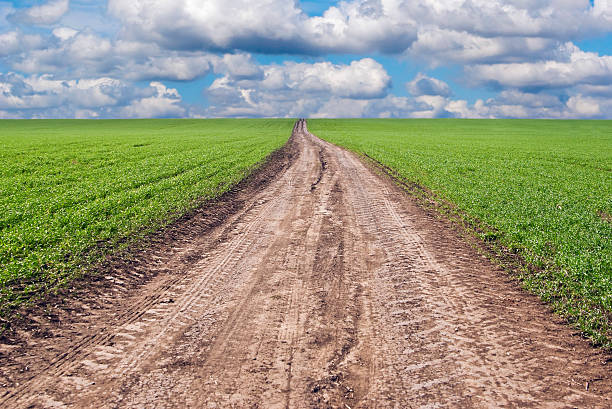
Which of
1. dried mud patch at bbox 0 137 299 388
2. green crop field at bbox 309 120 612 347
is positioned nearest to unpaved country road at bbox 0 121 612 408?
dried mud patch at bbox 0 137 299 388

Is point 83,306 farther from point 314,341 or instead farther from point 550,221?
point 550,221

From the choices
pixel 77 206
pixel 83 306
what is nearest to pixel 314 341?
pixel 83 306

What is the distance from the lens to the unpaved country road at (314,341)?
16.4ft

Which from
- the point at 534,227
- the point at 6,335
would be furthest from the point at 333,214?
the point at 6,335

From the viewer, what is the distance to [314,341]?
6137mm

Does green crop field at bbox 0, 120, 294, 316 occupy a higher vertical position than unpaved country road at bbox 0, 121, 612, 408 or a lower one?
higher

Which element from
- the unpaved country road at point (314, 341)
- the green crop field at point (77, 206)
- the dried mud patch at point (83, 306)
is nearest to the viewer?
the unpaved country road at point (314, 341)

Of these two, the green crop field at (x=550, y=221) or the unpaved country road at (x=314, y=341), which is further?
the green crop field at (x=550, y=221)

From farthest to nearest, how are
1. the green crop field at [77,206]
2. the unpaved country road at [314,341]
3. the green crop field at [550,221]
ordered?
the green crop field at [77,206]
the green crop field at [550,221]
the unpaved country road at [314,341]

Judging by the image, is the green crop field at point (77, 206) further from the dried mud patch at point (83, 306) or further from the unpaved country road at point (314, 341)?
the unpaved country road at point (314, 341)

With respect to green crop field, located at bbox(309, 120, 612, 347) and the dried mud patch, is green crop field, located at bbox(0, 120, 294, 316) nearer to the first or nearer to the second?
the dried mud patch

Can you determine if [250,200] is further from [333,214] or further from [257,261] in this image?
[257,261]

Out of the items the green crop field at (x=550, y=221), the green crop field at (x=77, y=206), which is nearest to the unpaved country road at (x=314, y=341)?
the green crop field at (x=550, y=221)

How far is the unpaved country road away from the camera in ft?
16.4
